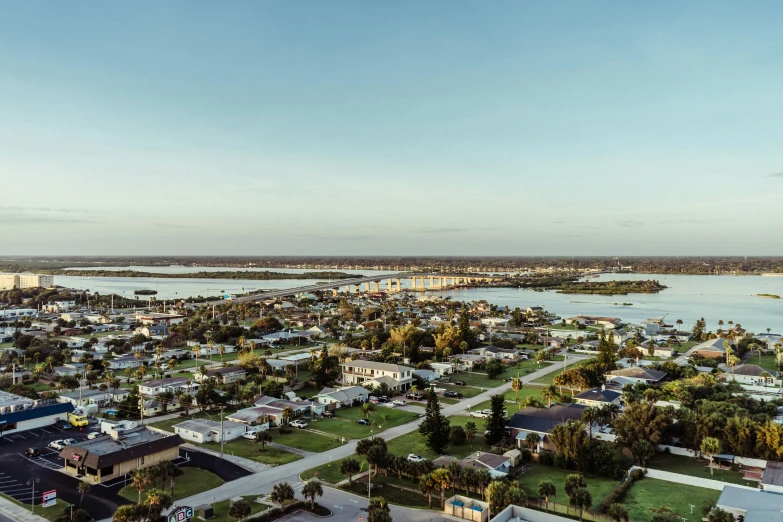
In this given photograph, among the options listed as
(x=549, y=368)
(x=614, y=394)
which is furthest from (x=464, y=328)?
(x=614, y=394)

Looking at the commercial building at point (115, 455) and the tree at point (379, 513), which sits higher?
the tree at point (379, 513)

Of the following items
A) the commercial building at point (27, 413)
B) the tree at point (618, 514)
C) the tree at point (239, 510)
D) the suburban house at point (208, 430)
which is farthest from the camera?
the commercial building at point (27, 413)

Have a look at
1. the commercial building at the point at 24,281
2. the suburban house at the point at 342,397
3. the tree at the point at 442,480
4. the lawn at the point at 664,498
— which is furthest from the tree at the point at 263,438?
the commercial building at the point at 24,281

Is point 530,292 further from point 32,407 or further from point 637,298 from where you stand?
point 32,407

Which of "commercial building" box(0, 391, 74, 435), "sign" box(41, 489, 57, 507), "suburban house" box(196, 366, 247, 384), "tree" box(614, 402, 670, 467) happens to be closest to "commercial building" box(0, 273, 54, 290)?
"suburban house" box(196, 366, 247, 384)

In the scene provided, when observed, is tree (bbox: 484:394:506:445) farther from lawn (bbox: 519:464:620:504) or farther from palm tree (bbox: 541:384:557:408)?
palm tree (bbox: 541:384:557:408)

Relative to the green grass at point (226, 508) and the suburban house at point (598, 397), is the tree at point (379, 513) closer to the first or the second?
the green grass at point (226, 508)
